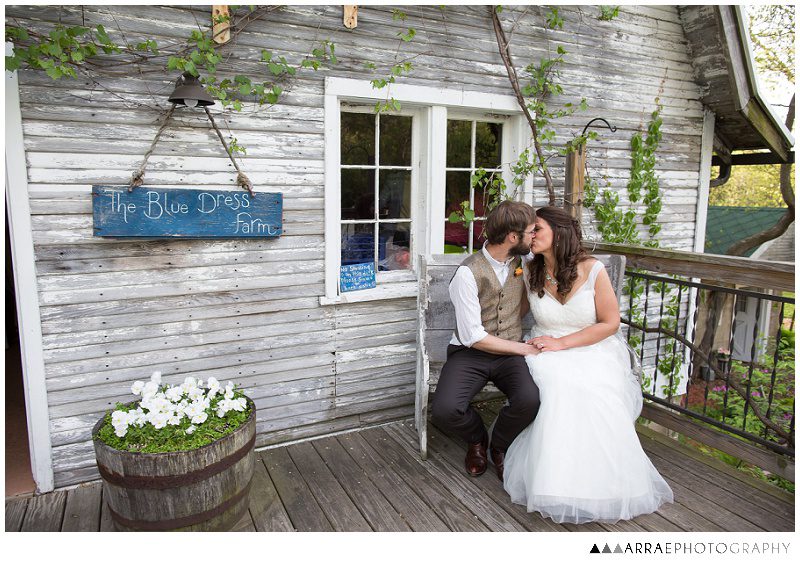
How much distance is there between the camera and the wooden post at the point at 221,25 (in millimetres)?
2930

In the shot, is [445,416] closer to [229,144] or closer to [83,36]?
[229,144]

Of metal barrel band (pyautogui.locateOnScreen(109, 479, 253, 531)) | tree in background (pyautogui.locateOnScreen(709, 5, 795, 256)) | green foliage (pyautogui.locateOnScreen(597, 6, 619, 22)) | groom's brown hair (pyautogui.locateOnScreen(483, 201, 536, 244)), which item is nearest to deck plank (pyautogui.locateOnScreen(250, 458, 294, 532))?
metal barrel band (pyautogui.locateOnScreen(109, 479, 253, 531))

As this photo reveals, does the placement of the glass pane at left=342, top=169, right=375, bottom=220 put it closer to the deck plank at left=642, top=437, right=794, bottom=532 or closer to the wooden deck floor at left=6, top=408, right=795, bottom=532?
the wooden deck floor at left=6, top=408, right=795, bottom=532

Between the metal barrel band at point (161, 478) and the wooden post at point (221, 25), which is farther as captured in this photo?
the wooden post at point (221, 25)

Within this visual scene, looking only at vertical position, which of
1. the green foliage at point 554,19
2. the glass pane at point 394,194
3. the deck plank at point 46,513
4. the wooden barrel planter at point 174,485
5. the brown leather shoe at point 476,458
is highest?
the green foliage at point 554,19

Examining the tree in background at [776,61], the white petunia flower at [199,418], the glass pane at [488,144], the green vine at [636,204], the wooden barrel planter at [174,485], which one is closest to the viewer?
the wooden barrel planter at [174,485]

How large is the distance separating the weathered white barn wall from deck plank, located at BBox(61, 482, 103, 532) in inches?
3.2

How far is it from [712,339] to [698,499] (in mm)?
4784

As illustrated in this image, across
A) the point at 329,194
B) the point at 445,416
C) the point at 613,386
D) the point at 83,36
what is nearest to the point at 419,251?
the point at 329,194

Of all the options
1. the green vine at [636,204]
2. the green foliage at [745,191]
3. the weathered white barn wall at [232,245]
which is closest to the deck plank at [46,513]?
the weathered white barn wall at [232,245]

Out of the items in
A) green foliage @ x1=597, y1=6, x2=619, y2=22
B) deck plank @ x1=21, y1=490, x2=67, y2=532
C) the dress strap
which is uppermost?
green foliage @ x1=597, y1=6, x2=619, y2=22

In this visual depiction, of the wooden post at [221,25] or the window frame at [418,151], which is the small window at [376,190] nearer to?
the window frame at [418,151]

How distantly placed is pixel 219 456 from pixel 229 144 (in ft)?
5.42

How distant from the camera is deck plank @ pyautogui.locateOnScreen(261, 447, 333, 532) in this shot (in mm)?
2611
